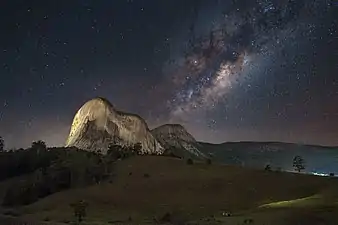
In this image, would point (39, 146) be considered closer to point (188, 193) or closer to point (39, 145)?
point (39, 145)

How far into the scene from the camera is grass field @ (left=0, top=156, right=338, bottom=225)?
254 feet

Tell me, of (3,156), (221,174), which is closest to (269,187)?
(221,174)

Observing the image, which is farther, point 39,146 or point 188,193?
point 39,146

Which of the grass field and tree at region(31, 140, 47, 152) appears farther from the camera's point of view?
tree at region(31, 140, 47, 152)

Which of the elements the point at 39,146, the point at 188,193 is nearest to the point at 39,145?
the point at 39,146

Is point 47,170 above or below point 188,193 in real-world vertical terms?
above

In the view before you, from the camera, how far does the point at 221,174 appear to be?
115 meters

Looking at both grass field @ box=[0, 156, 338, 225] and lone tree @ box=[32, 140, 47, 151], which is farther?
lone tree @ box=[32, 140, 47, 151]

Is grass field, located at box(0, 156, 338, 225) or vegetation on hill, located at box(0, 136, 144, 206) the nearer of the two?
grass field, located at box(0, 156, 338, 225)

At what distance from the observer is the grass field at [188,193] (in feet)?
254

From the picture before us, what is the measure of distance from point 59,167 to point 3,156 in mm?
20868

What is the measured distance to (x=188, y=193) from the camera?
316 ft

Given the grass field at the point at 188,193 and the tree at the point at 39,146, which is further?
the tree at the point at 39,146

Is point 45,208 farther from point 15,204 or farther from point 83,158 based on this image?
point 83,158
